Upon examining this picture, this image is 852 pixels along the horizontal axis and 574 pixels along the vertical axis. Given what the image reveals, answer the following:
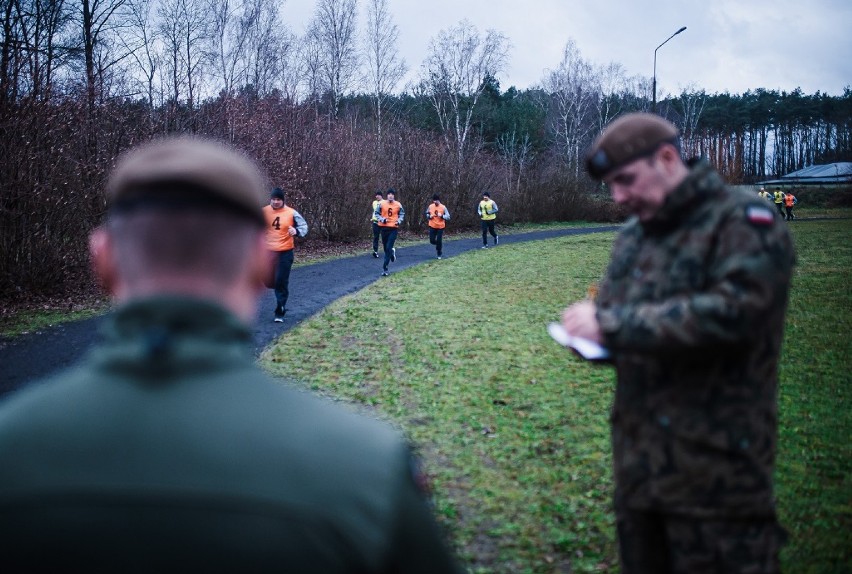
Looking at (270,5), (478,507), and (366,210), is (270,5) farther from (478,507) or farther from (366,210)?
(478,507)

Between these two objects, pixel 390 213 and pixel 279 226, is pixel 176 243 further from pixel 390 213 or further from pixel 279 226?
pixel 390 213

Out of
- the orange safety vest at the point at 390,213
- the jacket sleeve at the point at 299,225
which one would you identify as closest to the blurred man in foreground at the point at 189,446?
the jacket sleeve at the point at 299,225

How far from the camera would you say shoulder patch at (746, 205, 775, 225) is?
6.47ft

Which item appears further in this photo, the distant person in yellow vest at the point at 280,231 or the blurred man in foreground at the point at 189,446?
the distant person in yellow vest at the point at 280,231

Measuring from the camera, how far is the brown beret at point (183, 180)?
1085mm

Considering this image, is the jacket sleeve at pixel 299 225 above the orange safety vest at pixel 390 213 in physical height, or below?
below

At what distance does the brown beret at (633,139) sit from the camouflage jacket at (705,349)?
0.16m

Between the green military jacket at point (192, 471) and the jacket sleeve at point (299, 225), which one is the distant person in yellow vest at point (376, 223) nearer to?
the jacket sleeve at point (299, 225)

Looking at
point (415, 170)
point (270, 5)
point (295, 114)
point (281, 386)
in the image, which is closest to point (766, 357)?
point (281, 386)

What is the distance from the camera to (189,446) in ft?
3.12

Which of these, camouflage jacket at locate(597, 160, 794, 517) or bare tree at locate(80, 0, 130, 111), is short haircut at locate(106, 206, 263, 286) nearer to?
camouflage jacket at locate(597, 160, 794, 517)

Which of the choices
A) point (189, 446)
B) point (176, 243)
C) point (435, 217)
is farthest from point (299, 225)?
point (435, 217)

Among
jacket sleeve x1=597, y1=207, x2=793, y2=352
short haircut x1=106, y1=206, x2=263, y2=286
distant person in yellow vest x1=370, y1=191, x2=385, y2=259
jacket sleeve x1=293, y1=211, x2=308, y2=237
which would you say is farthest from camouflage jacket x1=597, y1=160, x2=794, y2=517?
distant person in yellow vest x1=370, y1=191, x2=385, y2=259

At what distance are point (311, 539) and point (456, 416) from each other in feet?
19.5
